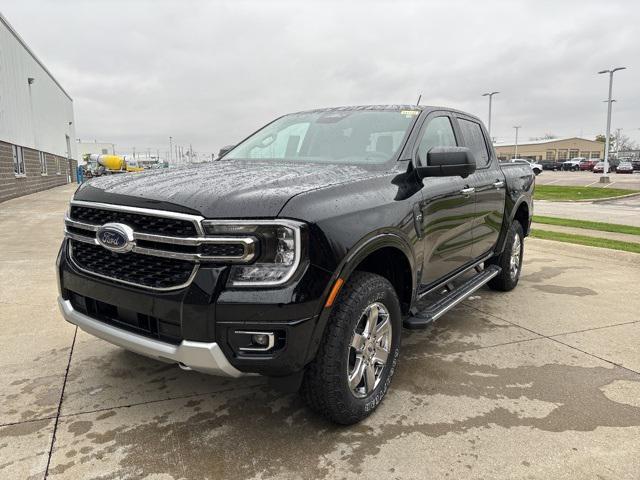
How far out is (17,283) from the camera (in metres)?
5.60

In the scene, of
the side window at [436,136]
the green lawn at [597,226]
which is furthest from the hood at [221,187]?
the green lawn at [597,226]

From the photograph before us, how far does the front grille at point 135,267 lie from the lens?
7.57ft

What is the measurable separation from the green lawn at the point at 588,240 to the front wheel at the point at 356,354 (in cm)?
685

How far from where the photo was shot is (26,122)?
2273 cm

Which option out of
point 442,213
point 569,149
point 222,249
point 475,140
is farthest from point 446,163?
point 569,149

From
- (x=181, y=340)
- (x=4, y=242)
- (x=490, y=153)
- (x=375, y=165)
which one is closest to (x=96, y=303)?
(x=181, y=340)

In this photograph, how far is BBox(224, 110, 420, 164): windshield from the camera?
11.4ft

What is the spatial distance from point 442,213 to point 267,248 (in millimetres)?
1691

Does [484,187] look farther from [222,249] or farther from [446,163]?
[222,249]

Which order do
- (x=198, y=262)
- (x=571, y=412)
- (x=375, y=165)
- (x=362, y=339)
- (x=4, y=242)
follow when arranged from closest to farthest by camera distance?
1. (x=198, y=262)
2. (x=362, y=339)
3. (x=571, y=412)
4. (x=375, y=165)
5. (x=4, y=242)

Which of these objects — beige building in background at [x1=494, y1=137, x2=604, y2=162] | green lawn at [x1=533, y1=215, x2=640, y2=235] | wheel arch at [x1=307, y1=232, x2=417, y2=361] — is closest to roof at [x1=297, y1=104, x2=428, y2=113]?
wheel arch at [x1=307, y1=232, x2=417, y2=361]

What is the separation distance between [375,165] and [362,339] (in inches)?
45.9

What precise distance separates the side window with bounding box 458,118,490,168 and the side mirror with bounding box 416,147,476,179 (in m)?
1.36

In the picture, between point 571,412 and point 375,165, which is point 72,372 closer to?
point 375,165
